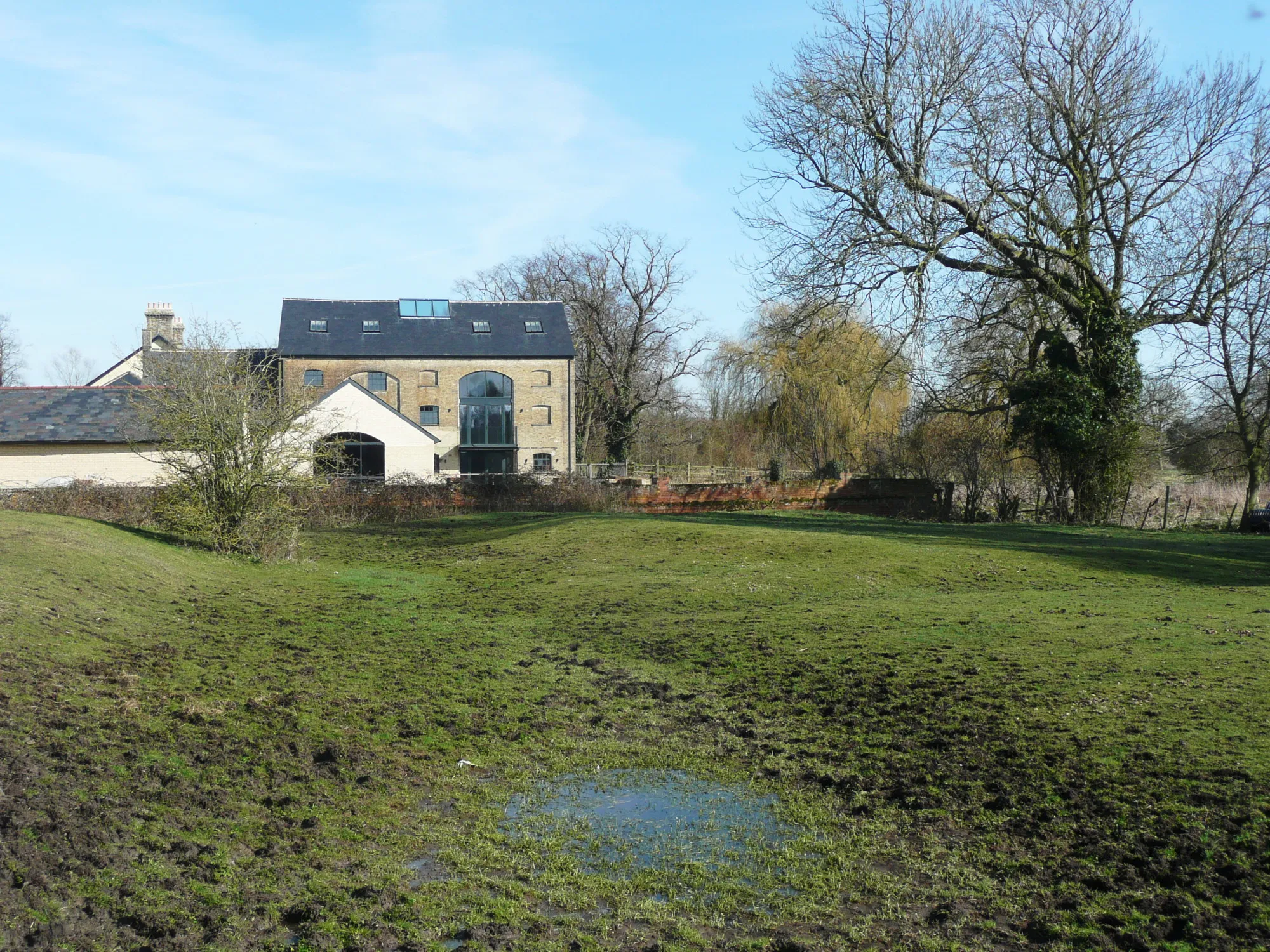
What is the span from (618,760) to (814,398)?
40790 millimetres

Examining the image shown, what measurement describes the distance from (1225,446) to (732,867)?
35468mm

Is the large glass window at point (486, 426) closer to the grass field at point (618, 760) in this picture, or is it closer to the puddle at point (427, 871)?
the grass field at point (618, 760)

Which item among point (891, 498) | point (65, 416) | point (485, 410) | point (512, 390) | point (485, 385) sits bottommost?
point (891, 498)

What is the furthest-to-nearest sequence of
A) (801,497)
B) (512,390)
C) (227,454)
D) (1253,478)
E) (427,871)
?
(512,390) → (801,497) → (1253,478) → (227,454) → (427,871)

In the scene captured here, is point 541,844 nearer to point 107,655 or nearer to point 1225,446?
point 107,655

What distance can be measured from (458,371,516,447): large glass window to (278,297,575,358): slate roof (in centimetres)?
141

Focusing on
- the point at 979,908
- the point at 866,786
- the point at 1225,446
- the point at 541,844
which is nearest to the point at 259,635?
the point at 541,844

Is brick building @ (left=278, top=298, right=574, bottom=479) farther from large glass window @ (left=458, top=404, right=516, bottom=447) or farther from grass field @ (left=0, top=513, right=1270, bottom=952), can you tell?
grass field @ (left=0, top=513, right=1270, bottom=952)

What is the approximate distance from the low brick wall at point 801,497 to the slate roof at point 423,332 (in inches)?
970

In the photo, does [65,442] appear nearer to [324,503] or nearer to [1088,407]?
[324,503]

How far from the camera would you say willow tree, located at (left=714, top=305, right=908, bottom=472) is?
45.0 metres

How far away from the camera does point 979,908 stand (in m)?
4.82

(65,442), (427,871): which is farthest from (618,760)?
(65,442)

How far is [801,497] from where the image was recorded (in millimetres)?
34625
